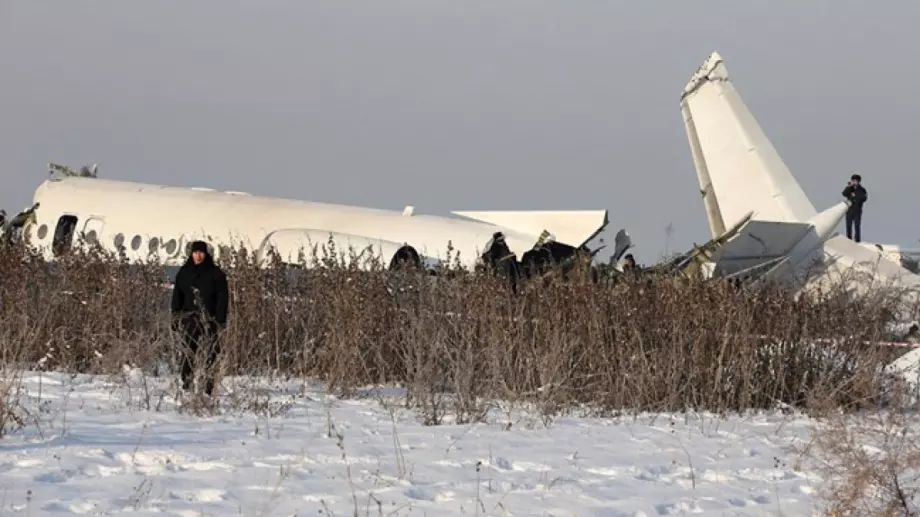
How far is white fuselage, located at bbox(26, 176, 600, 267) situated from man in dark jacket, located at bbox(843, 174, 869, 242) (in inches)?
368

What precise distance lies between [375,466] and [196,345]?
483 cm

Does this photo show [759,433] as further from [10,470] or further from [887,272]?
[887,272]

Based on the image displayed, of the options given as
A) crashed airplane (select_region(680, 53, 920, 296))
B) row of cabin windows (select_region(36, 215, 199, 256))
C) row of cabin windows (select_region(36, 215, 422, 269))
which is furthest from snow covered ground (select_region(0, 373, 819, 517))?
row of cabin windows (select_region(36, 215, 199, 256))

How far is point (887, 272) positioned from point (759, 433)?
12485 mm

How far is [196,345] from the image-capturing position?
1301cm

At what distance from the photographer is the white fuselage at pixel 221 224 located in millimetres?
22641

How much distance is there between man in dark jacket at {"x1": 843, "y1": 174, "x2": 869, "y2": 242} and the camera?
29.2 metres

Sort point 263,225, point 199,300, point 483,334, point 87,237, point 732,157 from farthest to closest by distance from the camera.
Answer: point 732,157
point 87,237
point 263,225
point 483,334
point 199,300

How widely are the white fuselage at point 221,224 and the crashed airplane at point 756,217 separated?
11.9 ft

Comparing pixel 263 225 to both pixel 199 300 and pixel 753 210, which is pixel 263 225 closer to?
pixel 753 210

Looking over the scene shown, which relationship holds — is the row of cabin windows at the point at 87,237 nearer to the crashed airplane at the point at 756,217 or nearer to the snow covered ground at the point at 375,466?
the crashed airplane at the point at 756,217

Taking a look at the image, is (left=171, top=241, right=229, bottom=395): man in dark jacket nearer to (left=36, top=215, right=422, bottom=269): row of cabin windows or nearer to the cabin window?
(left=36, top=215, right=422, bottom=269): row of cabin windows

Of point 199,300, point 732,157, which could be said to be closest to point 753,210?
point 732,157

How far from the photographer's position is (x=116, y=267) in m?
16.2
